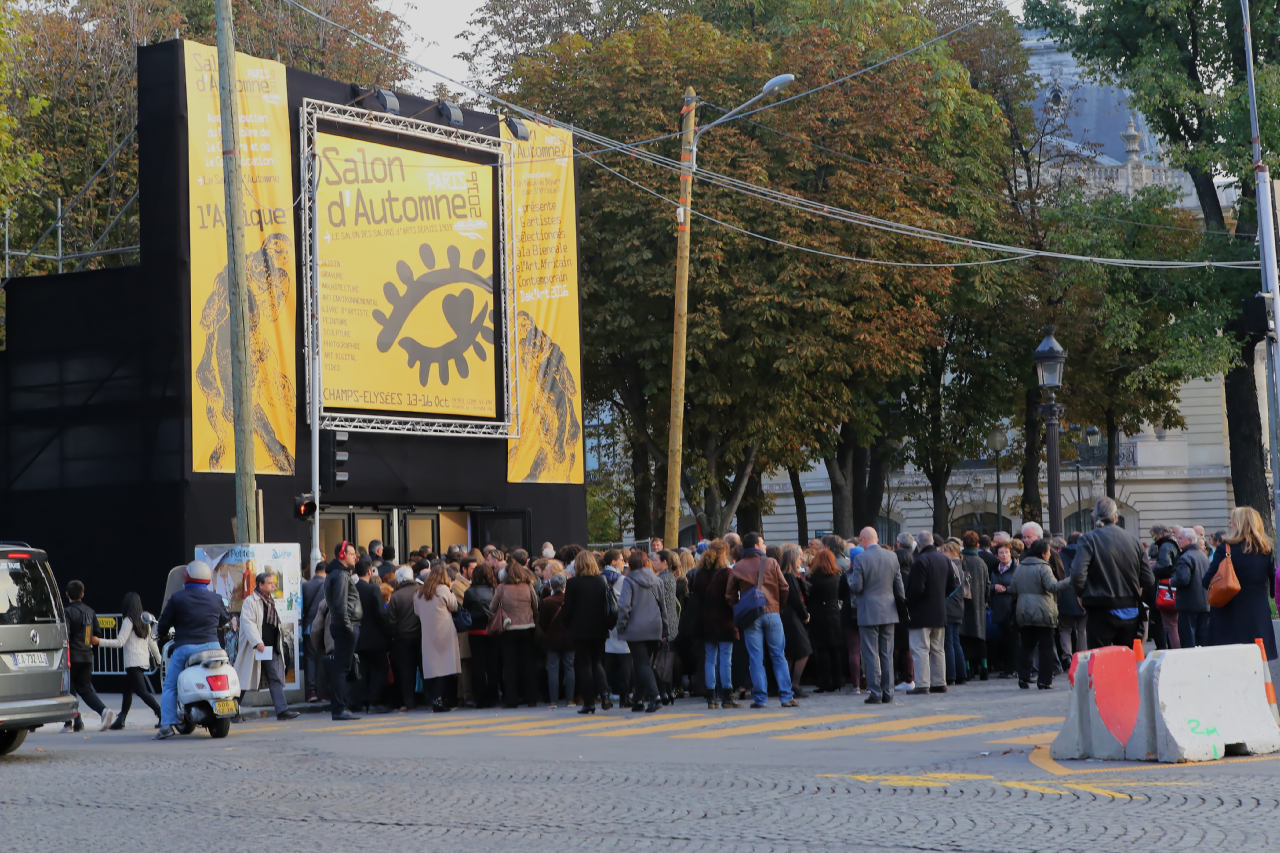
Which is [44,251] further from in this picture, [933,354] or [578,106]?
[933,354]

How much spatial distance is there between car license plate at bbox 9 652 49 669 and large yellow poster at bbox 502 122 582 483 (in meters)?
15.1

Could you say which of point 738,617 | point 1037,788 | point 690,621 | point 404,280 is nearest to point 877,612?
point 738,617

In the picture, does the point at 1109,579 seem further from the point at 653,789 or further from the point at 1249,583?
the point at 653,789

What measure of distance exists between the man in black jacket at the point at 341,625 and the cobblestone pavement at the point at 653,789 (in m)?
1.68

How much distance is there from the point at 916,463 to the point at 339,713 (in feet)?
91.7

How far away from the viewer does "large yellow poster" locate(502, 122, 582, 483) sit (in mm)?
29516

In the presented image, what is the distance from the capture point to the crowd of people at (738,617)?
1723cm

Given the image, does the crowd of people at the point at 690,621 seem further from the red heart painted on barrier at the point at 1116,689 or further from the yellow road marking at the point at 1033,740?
the red heart painted on barrier at the point at 1116,689

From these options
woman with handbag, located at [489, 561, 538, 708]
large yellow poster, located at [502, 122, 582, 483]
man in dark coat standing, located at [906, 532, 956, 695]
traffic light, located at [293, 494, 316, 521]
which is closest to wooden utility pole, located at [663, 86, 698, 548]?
large yellow poster, located at [502, 122, 582, 483]

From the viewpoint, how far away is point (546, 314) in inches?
1177

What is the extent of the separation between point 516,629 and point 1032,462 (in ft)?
82.9

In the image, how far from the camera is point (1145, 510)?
203 ft

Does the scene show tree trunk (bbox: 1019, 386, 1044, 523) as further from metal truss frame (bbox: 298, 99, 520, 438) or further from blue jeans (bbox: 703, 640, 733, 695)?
blue jeans (bbox: 703, 640, 733, 695)

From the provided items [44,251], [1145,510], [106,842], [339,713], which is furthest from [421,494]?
[1145,510]
